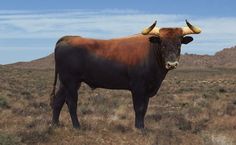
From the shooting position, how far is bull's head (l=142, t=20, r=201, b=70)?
12.3m

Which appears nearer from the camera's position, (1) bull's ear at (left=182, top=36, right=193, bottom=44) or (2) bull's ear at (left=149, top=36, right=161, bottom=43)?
(2) bull's ear at (left=149, top=36, right=161, bottom=43)

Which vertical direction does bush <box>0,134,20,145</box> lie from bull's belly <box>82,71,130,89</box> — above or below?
below

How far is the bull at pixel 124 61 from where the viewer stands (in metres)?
12.7

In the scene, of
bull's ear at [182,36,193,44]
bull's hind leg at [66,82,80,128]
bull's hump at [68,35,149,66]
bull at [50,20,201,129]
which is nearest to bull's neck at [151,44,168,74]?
bull at [50,20,201,129]

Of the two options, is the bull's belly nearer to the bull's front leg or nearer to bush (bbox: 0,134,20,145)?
the bull's front leg

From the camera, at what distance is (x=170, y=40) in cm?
1244

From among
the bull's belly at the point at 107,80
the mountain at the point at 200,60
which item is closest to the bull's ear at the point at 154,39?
the bull's belly at the point at 107,80

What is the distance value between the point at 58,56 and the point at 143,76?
232 centimetres

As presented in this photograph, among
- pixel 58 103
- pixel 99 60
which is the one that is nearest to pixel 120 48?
pixel 99 60

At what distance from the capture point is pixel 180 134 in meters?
13.7

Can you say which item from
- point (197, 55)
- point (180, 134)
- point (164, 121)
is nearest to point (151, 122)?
point (164, 121)

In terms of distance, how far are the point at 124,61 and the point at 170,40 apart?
133 centimetres

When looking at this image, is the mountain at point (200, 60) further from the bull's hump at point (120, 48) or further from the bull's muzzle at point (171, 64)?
the bull's muzzle at point (171, 64)

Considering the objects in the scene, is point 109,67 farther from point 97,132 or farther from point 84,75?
point 97,132
